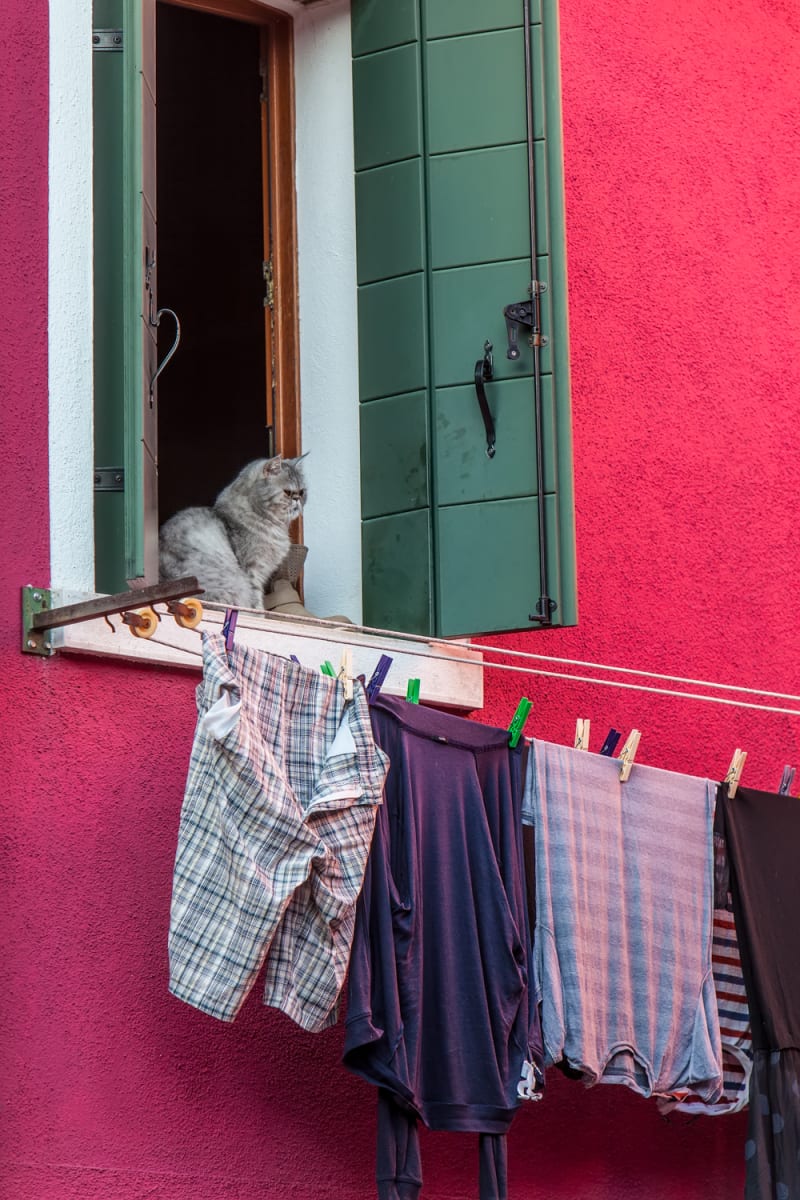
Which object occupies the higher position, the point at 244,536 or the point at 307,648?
the point at 244,536

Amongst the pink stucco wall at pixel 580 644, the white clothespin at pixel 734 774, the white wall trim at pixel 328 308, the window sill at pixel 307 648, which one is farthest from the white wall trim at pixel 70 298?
the white clothespin at pixel 734 774

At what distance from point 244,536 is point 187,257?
97.6 inches

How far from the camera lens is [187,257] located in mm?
7617

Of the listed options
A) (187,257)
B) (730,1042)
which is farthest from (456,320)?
(187,257)

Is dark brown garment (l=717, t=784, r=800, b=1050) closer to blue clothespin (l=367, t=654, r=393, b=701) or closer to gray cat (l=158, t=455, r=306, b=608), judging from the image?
blue clothespin (l=367, t=654, r=393, b=701)

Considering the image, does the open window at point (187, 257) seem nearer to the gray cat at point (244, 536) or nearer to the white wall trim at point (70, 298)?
the white wall trim at point (70, 298)

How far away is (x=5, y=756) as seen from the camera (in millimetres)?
4445

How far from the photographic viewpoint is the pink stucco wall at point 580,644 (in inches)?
173

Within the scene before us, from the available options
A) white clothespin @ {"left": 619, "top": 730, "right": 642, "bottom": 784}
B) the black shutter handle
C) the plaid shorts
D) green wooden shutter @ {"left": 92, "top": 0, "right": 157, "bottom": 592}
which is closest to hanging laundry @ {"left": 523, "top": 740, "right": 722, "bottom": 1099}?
white clothespin @ {"left": 619, "top": 730, "right": 642, "bottom": 784}

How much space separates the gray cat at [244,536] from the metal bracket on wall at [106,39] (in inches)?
49.1

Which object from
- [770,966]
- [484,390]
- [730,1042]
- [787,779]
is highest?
[484,390]

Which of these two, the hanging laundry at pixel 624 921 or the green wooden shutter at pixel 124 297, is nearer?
the green wooden shutter at pixel 124 297

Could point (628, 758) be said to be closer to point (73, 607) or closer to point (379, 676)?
point (379, 676)

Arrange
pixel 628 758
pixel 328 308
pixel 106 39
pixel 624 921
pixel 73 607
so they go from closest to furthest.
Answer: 1. pixel 73 607
2. pixel 106 39
3. pixel 624 921
4. pixel 628 758
5. pixel 328 308
